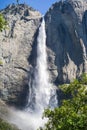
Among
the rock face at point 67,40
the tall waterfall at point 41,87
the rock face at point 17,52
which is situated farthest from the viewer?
the rock face at point 67,40

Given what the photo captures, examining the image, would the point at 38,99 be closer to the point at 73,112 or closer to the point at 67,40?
the point at 67,40

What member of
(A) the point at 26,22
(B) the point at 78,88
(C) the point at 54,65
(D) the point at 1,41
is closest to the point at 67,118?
(B) the point at 78,88

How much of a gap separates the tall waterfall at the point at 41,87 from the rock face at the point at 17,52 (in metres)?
2.00

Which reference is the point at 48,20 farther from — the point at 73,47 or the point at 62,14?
the point at 73,47

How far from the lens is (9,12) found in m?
114

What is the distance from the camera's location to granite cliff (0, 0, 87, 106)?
93.1 metres

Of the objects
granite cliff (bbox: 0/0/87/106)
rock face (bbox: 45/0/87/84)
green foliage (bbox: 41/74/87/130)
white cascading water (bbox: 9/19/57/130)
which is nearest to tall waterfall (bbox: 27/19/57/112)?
white cascading water (bbox: 9/19/57/130)

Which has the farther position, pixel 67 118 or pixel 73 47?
pixel 73 47

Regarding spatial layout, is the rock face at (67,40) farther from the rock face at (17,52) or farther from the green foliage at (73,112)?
the green foliage at (73,112)

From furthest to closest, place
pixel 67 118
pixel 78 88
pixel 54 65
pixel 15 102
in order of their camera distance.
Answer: pixel 54 65 < pixel 15 102 < pixel 78 88 < pixel 67 118

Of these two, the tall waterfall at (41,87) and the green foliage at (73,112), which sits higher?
the green foliage at (73,112)

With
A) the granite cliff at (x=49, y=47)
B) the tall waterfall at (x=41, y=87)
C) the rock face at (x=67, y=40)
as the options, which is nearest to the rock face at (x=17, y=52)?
the granite cliff at (x=49, y=47)

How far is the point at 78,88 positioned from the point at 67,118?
9.67ft

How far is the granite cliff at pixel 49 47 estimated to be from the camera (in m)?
93.1
